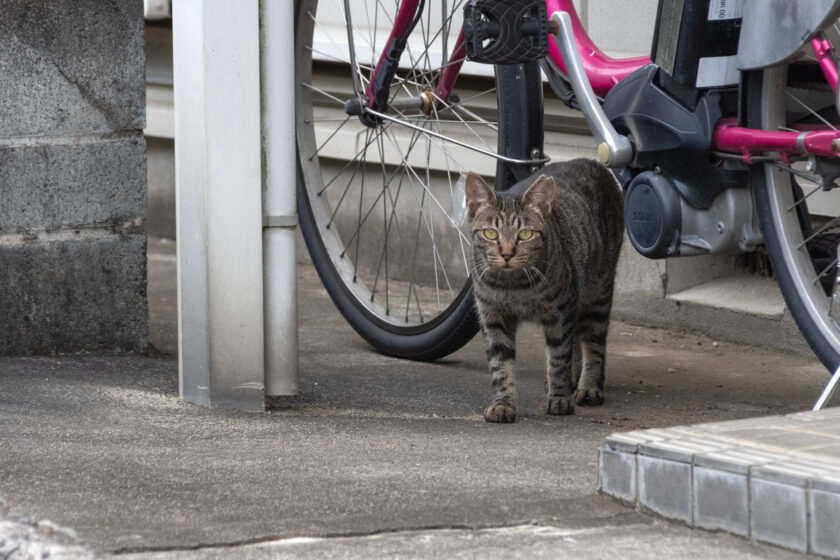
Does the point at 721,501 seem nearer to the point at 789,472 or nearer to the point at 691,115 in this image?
the point at 789,472

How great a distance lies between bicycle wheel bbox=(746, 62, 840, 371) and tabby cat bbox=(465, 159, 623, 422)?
0.63 m

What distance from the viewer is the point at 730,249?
10.5 feet

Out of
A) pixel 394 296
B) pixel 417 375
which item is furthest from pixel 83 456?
pixel 394 296

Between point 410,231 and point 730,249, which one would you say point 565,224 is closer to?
point 730,249

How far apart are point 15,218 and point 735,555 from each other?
240cm

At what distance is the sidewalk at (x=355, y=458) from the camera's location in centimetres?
210

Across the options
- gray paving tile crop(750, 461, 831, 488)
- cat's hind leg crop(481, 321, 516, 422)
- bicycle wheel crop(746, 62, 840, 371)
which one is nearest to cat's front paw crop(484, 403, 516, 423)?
cat's hind leg crop(481, 321, 516, 422)

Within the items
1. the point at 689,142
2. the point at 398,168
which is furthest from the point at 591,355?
the point at 398,168

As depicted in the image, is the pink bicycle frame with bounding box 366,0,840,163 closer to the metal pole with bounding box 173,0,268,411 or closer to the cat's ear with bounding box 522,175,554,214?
the cat's ear with bounding box 522,175,554,214

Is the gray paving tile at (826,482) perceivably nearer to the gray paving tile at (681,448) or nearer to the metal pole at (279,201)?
the gray paving tile at (681,448)

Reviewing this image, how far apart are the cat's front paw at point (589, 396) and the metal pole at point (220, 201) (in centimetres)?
94

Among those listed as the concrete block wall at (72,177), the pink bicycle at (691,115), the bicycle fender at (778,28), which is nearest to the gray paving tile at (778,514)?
the pink bicycle at (691,115)

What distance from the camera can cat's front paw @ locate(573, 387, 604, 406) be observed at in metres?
3.67

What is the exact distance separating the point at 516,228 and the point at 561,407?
0.49 m
